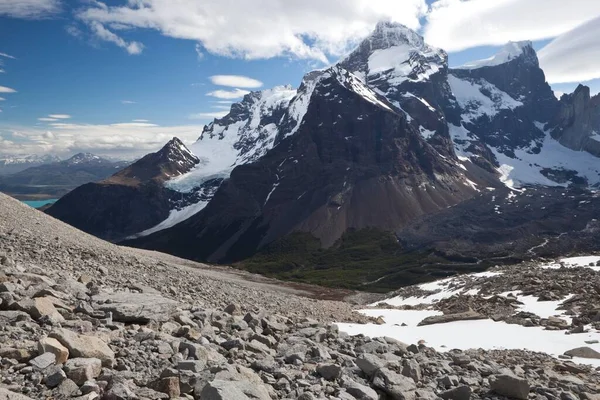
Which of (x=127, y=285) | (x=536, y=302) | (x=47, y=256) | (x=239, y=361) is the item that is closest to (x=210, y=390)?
(x=239, y=361)

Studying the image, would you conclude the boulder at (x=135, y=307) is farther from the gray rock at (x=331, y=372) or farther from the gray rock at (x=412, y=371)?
the gray rock at (x=412, y=371)

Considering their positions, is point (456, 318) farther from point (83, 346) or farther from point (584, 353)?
point (83, 346)

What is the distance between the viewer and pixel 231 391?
31.4 ft

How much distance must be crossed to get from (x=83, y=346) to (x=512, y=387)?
1236cm

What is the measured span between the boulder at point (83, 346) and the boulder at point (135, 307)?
3.89 metres

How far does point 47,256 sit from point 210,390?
23954 mm

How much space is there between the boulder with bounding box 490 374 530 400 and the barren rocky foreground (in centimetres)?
3

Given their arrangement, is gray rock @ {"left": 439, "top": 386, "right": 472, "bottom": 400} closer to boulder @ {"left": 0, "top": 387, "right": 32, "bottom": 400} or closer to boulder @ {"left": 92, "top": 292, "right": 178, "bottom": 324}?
boulder @ {"left": 92, "top": 292, "right": 178, "bottom": 324}

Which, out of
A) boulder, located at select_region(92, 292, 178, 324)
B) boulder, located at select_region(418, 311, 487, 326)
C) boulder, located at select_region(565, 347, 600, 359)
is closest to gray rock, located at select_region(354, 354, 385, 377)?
boulder, located at select_region(92, 292, 178, 324)

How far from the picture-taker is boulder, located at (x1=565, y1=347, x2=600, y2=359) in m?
20.2

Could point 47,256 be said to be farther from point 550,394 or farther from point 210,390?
point 550,394

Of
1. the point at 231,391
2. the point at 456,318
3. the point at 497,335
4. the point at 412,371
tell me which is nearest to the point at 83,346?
the point at 231,391

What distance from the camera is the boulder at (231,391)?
935cm

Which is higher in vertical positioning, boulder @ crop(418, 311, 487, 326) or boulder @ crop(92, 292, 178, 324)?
boulder @ crop(92, 292, 178, 324)
